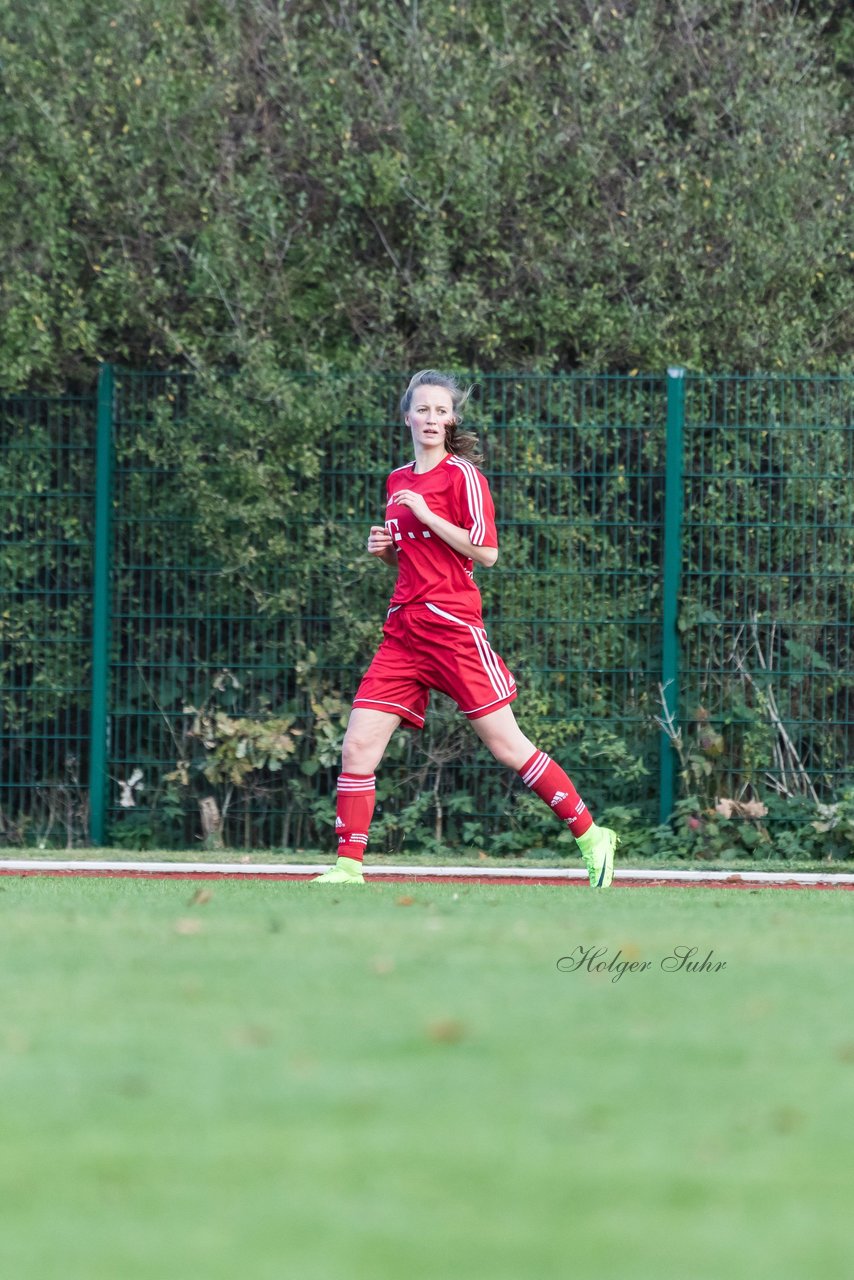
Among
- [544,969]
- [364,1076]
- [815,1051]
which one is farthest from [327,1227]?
[544,969]

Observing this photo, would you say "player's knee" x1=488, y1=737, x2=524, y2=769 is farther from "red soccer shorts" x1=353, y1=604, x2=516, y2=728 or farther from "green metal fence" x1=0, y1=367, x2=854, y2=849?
"green metal fence" x1=0, y1=367, x2=854, y2=849

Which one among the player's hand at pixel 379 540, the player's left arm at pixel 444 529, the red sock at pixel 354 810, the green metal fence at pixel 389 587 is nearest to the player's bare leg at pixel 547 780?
the red sock at pixel 354 810

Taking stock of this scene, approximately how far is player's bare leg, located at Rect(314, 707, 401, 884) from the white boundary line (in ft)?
3.95

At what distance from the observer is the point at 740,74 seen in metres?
10.8

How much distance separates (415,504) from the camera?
23.3ft

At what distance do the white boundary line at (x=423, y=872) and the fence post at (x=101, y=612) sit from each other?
112 centimetres

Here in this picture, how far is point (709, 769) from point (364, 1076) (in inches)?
264

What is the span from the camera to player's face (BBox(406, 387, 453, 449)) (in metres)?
7.34

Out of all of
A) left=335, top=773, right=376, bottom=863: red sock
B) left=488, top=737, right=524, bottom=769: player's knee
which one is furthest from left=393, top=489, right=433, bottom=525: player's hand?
left=335, top=773, right=376, bottom=863: red sock

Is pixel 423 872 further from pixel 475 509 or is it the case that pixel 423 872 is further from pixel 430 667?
pixel 475 509

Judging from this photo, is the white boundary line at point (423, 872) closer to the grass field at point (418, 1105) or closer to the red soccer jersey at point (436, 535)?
the red soccer jersey at point (436, 535)

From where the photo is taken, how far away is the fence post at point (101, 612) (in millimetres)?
9914

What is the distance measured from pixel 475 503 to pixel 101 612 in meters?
3.40

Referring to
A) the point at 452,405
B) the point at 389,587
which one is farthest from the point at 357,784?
the point at 389,587
